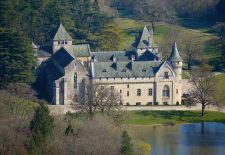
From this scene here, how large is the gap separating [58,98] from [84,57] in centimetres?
689

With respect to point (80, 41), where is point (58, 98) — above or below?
below

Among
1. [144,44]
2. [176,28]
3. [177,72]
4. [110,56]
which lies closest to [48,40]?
[110,56]

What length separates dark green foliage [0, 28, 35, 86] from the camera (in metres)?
73.8

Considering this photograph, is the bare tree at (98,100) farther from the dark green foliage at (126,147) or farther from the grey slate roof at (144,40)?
the dark green foliage at (126,147)

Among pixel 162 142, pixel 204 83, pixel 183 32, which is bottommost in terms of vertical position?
pixel 162 142

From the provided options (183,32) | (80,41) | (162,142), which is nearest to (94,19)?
(80,41)

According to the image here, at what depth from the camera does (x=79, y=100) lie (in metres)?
72.9

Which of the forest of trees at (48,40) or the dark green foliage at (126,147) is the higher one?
the forest of trees at (48,40)

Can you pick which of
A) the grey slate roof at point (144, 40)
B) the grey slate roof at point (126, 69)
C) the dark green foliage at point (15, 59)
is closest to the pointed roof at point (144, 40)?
the grey slate roof at point (144, 40)

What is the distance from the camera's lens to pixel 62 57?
253 ft

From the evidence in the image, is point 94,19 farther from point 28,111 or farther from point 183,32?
point 28,111

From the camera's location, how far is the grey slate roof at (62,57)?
7456 centimetres

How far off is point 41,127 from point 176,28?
195 ft

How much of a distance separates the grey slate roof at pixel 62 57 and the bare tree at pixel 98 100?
4.53m
